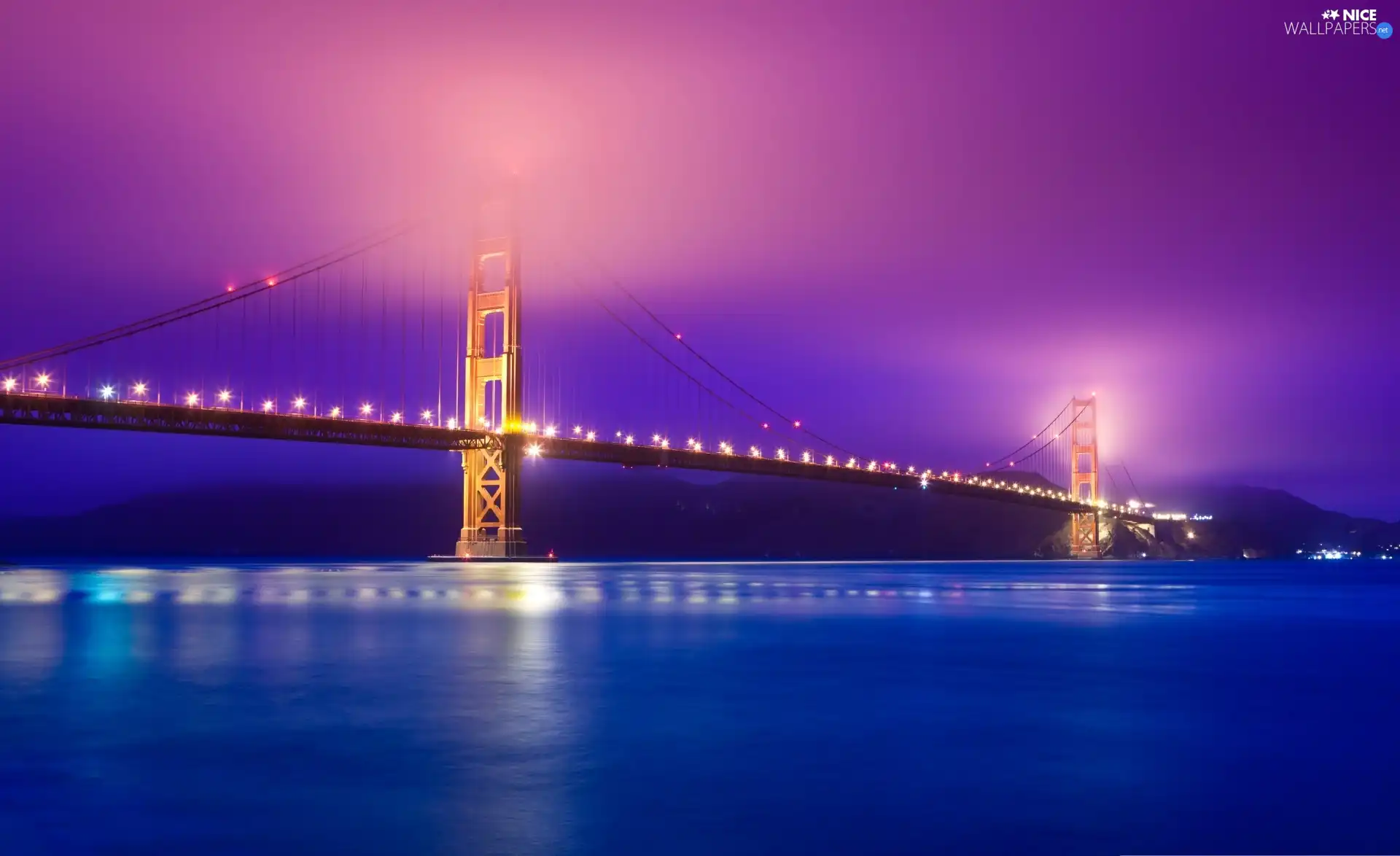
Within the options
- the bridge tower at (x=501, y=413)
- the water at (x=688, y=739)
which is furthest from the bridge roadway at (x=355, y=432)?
the water at (x=688, y=739)

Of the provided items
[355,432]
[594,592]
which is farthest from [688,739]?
[355,432]

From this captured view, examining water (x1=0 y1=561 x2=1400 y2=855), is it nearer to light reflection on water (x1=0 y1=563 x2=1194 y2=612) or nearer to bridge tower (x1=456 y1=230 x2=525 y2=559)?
light reflection on water (x1=0 y1=563 x2=1194 y2=612)

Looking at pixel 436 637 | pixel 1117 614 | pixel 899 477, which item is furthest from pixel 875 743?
pixel 899 477

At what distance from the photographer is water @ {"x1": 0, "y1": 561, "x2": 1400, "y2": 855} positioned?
5.40 meters

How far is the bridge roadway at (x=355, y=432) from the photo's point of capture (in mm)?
50062

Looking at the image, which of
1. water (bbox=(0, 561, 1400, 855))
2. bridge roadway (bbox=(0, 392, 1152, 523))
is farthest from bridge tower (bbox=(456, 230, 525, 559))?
water (bbox=(0, 561, 1400, 855))

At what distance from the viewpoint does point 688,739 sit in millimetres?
7934

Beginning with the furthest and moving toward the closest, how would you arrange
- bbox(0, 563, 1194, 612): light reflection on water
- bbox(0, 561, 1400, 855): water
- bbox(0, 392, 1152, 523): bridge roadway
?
bbox(0, 392, 1152, 523): bridge roadway < bbox(0, 563, 1194, 612): light reflection on water < bbox(0, 561, 1400, 855): water

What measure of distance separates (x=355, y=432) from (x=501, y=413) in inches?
347

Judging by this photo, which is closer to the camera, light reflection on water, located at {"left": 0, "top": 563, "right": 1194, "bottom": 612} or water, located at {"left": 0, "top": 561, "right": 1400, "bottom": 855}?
water, located at {"left": 0, "top": 561, "right": 1400, "bottom": 855}

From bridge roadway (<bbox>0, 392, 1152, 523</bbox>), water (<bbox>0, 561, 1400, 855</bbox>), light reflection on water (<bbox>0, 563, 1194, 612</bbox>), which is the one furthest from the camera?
bridge roadway (<bbox>0, 392, 1152, 523</bbox>)

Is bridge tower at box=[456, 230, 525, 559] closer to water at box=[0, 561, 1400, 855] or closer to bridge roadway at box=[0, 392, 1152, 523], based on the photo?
bridge roadway at box=[0, 392, 1152, 523]

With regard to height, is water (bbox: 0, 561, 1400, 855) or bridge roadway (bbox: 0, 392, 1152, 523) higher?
bridge roadway (bbox: 0, 392, 1152, 523)

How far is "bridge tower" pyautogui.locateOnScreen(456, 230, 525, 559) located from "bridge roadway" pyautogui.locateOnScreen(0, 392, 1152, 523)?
96cm
